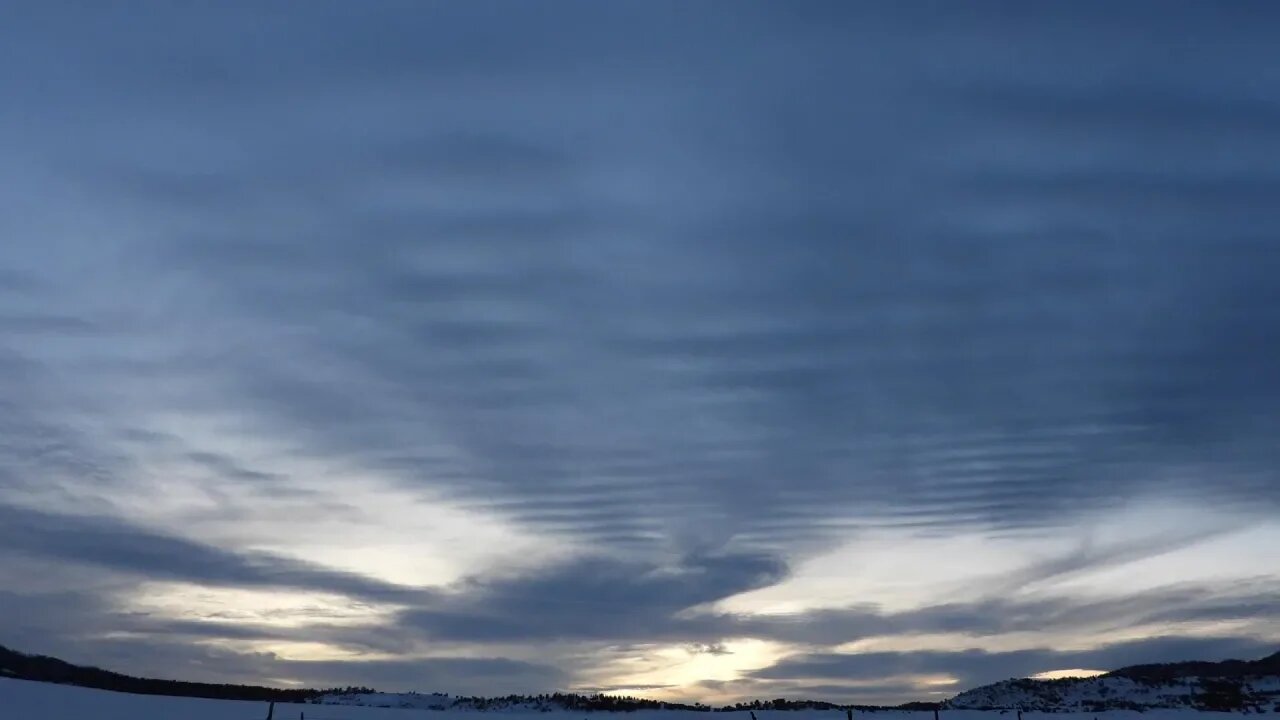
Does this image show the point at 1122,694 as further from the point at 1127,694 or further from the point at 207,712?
the point at 207,712

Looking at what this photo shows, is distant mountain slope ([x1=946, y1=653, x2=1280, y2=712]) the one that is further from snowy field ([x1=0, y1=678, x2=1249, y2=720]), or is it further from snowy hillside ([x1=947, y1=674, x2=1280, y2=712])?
snowy field ([x1=0, y1=678, x2=1249, y2=720])

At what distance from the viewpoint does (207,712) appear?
5534 centimetres

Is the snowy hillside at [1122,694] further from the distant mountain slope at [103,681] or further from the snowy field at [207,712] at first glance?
the distant mountain slope at [103,681]

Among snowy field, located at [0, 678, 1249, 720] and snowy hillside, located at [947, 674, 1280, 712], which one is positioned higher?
snowy hillside, located at [947, 674, 1280, 712]

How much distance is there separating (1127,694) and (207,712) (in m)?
69.1

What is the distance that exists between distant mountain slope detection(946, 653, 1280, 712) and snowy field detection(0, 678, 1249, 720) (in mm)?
9079

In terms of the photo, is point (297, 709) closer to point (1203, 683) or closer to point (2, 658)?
point (2, 658)

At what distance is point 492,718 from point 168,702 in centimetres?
1793

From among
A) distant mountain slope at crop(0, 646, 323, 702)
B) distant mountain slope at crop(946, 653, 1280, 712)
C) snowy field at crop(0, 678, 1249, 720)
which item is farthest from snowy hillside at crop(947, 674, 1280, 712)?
distant mountain slope at crop(0, 646, 323, 702)

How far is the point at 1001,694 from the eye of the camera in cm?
9125

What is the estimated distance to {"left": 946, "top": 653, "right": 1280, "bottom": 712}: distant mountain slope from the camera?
7875cm

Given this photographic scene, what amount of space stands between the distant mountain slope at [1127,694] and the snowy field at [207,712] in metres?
9.08

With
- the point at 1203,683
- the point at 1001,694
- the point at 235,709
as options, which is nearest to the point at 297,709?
the point at 235,709

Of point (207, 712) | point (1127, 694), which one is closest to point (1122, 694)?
point (1127, 694)
